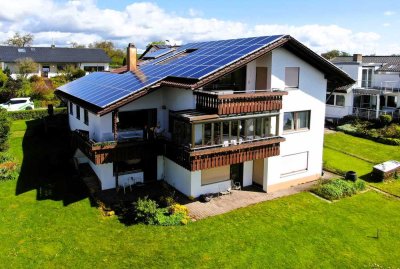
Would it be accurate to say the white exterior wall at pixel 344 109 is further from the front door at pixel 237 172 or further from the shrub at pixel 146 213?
the shrub at pixel 146 213

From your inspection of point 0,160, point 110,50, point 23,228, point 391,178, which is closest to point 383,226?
point 391,178

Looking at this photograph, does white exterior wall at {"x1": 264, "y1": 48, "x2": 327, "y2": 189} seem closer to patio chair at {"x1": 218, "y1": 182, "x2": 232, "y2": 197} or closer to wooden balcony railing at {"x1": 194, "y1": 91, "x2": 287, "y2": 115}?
wooden balcony railing at {"x1": 194, "y1": 91, "x2": 287, "y2": 115}

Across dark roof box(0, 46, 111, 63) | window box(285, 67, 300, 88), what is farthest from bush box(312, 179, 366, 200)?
dark roof box(0, 46, 111, 63)

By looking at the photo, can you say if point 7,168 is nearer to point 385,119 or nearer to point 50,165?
point 50,165

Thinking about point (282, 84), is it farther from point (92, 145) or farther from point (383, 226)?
point (92, 145)

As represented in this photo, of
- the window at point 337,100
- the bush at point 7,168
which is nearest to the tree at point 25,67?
the bush at point 7,168

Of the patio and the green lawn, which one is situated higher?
the patio

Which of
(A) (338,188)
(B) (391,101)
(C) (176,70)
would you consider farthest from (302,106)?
(B) (391,101)
